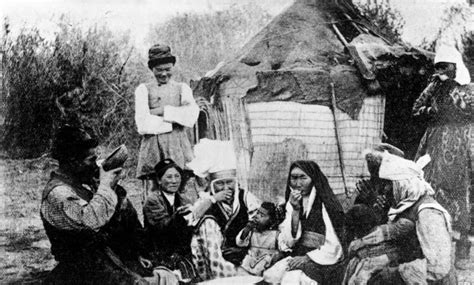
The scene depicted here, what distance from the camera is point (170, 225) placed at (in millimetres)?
5965

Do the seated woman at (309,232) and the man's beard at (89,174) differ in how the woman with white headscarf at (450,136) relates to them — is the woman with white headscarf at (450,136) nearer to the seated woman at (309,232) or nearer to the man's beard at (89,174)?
the seated woman at (309,232)

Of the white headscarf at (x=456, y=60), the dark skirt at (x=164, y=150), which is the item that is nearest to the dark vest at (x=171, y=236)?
the dark skirt at (x=164, y=150)

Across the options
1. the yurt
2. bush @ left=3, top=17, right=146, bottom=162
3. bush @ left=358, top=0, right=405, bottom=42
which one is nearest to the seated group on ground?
the yurt

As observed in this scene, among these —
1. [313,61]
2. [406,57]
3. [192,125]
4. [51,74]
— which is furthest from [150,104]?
[406,57]

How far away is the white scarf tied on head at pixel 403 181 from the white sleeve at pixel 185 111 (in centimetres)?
167

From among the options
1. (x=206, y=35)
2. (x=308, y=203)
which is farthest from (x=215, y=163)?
(x=206, y=35)

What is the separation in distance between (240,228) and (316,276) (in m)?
0.76

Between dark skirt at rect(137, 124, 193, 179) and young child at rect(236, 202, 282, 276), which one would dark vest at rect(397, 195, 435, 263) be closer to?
young child at rect(236, 202, 282, 276)

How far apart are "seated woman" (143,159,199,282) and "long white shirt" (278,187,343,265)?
2.60 feet

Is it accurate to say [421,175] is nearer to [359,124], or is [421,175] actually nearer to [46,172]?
[359,124]

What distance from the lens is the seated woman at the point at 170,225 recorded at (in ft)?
19.5

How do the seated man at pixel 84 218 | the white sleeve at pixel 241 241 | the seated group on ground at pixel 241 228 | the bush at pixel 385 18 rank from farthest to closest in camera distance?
1. the bush at pixel 385 18
2. the white sleeve at pixel 241 241
3. the seated group on ground at pixel 241 228
4. the seated man at pixel 84 218

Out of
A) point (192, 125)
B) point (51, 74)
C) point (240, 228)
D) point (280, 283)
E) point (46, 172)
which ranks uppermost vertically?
point (51, 74)

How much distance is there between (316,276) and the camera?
6.14 m
